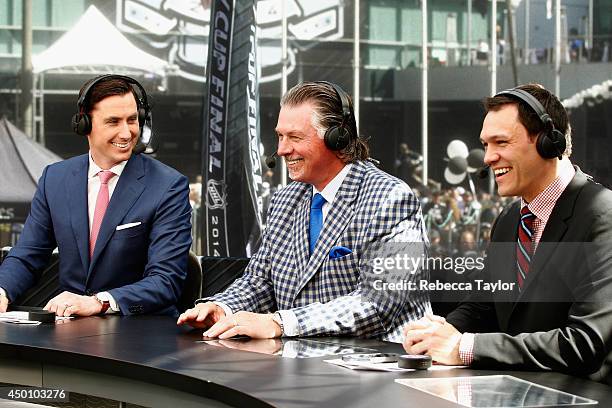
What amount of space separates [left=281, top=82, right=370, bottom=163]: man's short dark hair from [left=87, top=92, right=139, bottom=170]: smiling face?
60 cm

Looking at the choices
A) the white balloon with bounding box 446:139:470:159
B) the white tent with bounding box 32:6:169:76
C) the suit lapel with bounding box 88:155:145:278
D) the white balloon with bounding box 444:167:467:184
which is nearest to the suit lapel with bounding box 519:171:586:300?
the suit lapel with bounding box 88:155:145:278

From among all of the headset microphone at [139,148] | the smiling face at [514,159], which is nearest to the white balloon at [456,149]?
the headset microphone at [139,148]

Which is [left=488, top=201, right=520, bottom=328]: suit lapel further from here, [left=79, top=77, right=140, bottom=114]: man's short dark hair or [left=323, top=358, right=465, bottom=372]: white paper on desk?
[left=79, top=77, right=140, bottom=114]: man's short dark hair

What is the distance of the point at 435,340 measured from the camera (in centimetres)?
181

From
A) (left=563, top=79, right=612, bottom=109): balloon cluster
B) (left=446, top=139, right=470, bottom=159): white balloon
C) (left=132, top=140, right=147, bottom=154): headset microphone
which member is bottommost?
(left=132, top=140, right=147, bottom=154): headset microphone

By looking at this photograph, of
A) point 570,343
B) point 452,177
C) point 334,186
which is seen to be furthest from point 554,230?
point 452,177

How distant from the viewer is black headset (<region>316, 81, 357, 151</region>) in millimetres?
2512

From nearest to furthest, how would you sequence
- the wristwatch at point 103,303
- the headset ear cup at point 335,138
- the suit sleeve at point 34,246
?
the headset ear cup at point 335,138
the wristwatch at point 103,303
the suit sleeve at point 34,246

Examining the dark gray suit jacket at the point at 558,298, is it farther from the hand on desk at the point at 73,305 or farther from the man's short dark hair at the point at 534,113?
the hand on desk at the point at 73,305

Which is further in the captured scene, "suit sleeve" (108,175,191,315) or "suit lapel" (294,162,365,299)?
"suit sleeve" (108,175,191,315)

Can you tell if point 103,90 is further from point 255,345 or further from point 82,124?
point 255,345

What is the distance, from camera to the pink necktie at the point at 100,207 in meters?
2.93

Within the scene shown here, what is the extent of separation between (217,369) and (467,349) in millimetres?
438

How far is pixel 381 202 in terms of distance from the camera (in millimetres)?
2398
